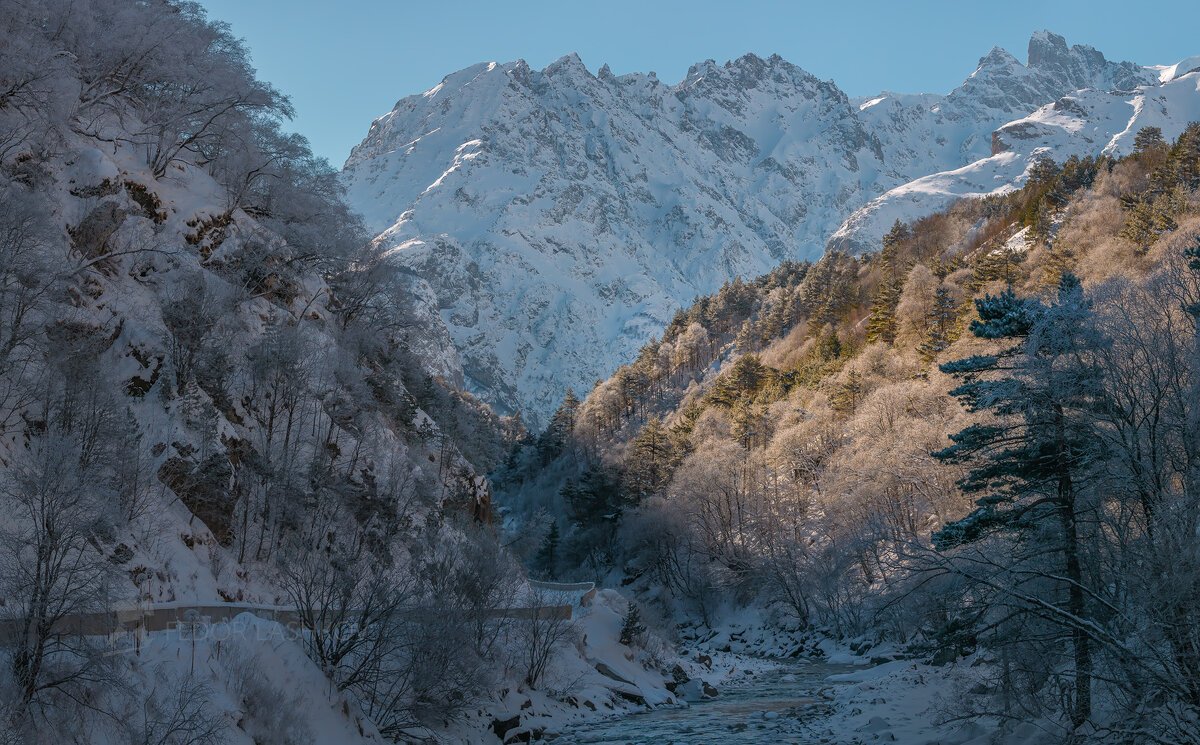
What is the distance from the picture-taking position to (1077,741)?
16.0m

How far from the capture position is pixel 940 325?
68.1 metres

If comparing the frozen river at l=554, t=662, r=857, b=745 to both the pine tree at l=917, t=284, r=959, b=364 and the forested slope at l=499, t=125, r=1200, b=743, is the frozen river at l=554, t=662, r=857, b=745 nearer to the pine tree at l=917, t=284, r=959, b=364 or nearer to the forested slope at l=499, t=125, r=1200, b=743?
the forested slope at l=499, t=125, r=1200, b=743

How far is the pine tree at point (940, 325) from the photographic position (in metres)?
62.5

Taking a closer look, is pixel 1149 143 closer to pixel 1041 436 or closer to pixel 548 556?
pixel 548 556

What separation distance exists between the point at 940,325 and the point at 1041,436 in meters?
54.7

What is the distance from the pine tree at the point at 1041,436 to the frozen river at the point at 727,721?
1010cm

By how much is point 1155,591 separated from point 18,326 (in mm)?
24619

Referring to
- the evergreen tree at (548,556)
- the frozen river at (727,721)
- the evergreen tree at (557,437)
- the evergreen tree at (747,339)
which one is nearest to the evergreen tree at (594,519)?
the evergreen tree at (548,556)

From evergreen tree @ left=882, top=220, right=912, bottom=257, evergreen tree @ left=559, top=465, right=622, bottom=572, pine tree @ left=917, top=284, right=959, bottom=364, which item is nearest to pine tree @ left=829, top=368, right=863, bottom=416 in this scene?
pine tree @ left=917, top=284, right=959, bottom=364

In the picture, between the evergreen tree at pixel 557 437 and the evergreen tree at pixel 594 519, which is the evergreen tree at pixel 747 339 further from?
the evergreen tree at pixel 594 519

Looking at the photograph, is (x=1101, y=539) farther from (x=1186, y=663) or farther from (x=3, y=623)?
(x=3, y=623)

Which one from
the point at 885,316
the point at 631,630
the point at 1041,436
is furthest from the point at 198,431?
the point at 885,316

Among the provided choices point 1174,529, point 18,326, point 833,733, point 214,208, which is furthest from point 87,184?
point 1174,529

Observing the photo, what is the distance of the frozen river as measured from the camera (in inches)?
995
